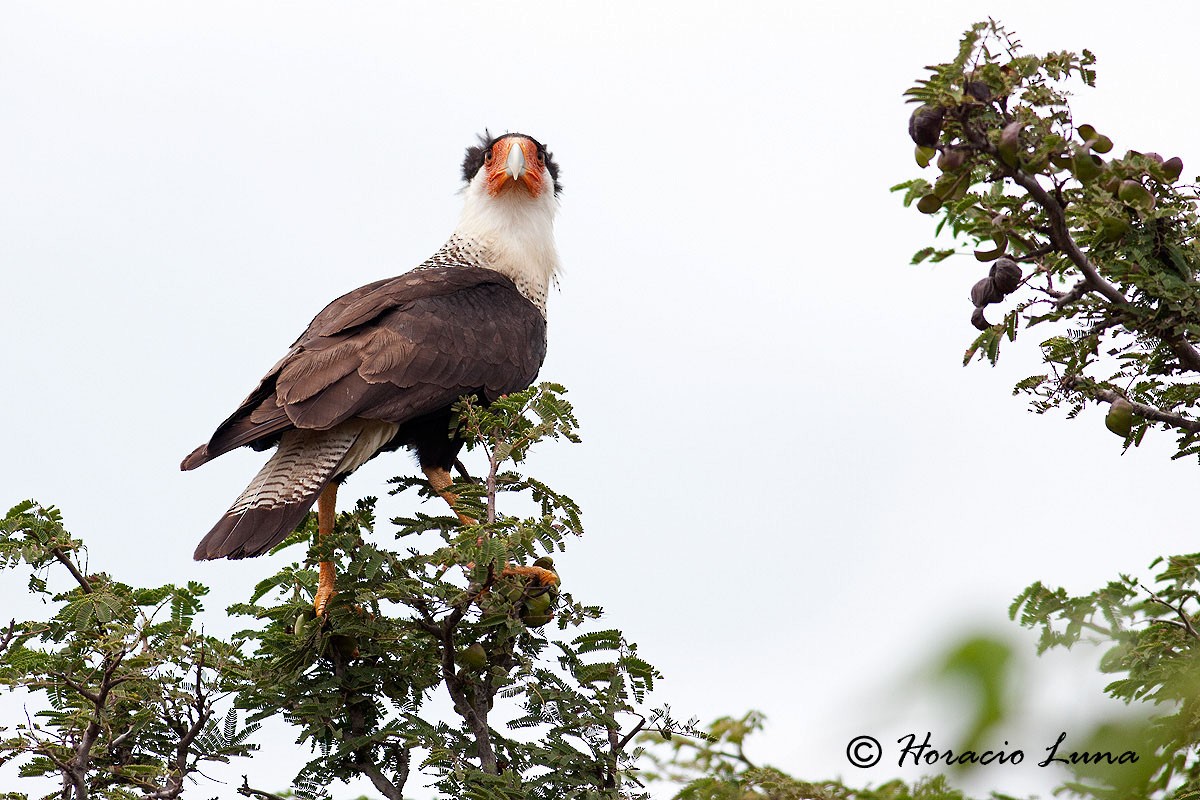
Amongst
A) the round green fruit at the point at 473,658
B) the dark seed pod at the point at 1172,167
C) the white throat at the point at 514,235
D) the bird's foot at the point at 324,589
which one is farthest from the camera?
the white throat at the point at 514,235

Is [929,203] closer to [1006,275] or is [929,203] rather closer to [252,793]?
[1006,275]

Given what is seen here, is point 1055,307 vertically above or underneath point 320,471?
underneath

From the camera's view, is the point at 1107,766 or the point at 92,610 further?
the point at 92,610

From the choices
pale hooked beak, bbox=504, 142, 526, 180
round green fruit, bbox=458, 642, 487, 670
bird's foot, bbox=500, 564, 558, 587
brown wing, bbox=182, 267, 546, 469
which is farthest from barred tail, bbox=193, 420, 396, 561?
pale hooked beak, bbox=504, 142, 526, 180

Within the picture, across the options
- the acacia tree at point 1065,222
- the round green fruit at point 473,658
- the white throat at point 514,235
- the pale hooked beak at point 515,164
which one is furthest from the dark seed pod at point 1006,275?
the pale hooked beak at point 515,164

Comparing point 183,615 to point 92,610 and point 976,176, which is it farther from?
point 976,176

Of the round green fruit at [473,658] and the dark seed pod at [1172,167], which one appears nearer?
the dark seed pod at [1172,167]

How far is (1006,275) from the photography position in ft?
11.3

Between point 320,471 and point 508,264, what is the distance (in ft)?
7.83

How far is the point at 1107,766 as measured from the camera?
1.39 metres

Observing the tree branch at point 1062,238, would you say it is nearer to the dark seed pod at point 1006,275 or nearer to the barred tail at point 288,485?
the dark seed pod at point 1006,275

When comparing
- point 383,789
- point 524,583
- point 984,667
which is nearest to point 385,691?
point 383,789

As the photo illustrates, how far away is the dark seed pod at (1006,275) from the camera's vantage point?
136 inches

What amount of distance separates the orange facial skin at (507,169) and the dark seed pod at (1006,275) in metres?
4.79
